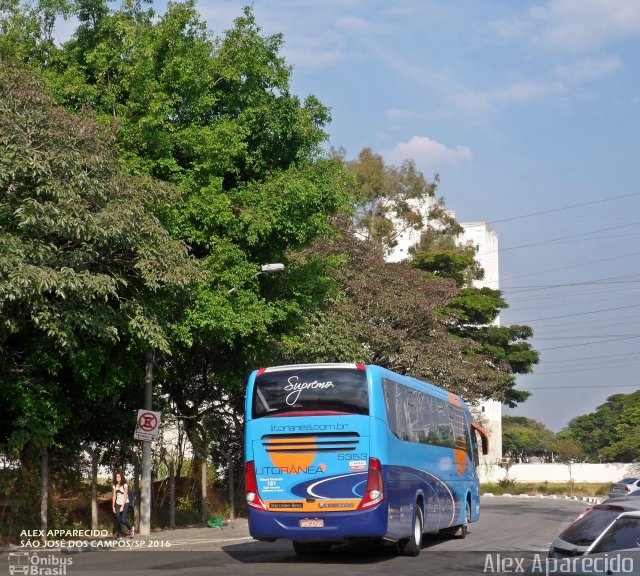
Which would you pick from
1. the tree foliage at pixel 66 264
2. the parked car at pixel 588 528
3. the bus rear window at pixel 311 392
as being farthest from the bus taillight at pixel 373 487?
the tree foliage at pixel 66 264

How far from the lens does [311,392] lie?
54.4ft

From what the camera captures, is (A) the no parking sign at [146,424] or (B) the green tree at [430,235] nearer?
(A) the no parking sign at [146,424]

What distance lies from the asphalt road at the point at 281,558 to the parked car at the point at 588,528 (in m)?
3.75

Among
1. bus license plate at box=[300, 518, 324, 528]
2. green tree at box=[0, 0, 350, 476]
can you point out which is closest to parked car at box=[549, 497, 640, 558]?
bus license plate at box=[300, 518, 324, 528]

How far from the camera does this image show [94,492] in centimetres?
2519

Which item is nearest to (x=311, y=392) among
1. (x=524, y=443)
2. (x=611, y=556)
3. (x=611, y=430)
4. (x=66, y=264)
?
(x=66, y=264)

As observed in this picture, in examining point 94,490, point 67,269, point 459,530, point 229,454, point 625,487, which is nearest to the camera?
point 67,269

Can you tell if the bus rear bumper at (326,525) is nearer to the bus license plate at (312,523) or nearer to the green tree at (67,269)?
the bus license plate at (312,523)

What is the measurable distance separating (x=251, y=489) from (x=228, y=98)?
13124mm

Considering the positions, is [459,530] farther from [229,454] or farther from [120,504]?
[229,454]

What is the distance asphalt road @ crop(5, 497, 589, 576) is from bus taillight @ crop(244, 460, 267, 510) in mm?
1042

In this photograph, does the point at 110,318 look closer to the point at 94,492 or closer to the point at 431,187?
the point at 94,492

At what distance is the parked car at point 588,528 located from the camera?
35.9 ft

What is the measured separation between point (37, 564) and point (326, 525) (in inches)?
210
